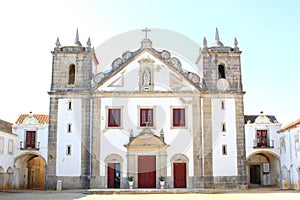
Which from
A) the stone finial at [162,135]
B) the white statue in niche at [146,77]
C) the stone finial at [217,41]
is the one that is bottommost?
the stone finial at [162,135]

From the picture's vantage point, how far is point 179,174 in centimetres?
2684

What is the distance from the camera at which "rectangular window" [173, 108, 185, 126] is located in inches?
1083

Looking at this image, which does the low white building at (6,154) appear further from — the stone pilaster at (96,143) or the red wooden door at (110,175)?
the red wooden door at (110,175)

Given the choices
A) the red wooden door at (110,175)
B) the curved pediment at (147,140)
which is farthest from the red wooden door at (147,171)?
the red wooden door at (110,175)

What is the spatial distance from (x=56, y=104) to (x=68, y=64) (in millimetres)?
3225

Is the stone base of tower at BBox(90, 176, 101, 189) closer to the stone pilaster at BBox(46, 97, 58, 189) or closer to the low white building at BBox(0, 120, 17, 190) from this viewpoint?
the stone pilaster at BBox(46, 97, 58, 189)

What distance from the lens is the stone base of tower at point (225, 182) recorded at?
26828 millimetres

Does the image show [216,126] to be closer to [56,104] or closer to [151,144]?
[151,144]

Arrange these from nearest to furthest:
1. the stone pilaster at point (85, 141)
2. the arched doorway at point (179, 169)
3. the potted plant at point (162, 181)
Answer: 1. the potted plant at point (162, 181)
2. the arched doorway at point (179, 169)
3. the stone pilaster at point (85, 141)

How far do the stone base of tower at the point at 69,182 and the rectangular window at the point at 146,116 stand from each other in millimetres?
5713

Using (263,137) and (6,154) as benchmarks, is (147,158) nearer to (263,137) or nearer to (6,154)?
(263,137)

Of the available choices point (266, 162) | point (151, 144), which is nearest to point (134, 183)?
point (151, 144)

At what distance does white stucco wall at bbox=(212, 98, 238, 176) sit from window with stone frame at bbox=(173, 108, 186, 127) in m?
2.24

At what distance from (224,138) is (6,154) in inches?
630
